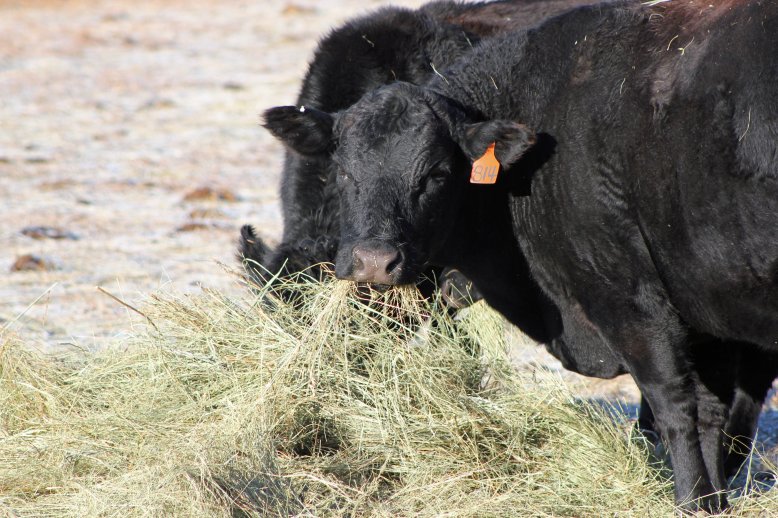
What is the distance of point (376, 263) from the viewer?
463cm

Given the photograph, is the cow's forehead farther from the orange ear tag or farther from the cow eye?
the orange ear tag

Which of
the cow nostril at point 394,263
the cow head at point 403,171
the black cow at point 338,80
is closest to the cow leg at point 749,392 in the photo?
the black cow at point 338,80

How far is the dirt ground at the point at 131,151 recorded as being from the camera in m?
7.73

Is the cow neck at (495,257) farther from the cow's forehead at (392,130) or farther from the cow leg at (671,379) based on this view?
the cow leg at (671,379)

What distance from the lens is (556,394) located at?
5098 millimetres

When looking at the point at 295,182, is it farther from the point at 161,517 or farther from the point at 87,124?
the point at 87,124

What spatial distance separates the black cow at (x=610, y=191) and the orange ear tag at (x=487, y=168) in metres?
0.06

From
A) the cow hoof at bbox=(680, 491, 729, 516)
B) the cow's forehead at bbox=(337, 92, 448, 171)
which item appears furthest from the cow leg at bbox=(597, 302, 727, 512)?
the cow's forehead at bbox=(337, 92, 448, 171)

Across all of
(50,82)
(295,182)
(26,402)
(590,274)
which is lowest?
(50,82)

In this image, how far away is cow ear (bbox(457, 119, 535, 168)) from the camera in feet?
15.7

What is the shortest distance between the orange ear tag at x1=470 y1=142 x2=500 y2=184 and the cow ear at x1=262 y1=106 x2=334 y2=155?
2.79 feet

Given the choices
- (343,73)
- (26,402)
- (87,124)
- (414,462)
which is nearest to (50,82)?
(87,124)

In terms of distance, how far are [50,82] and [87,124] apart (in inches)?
114

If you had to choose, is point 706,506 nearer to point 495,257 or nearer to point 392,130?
point 495,257
